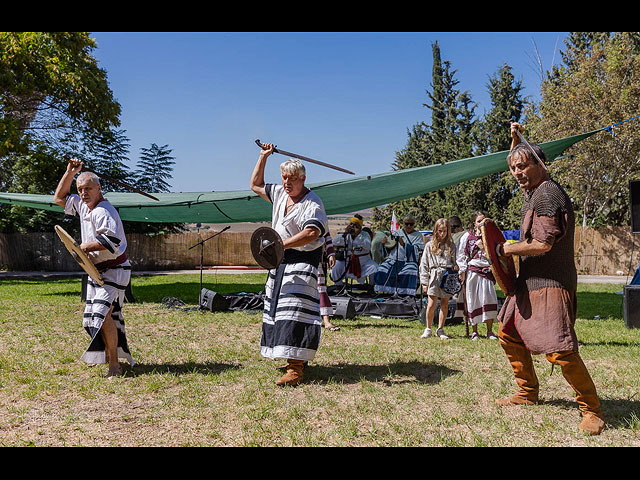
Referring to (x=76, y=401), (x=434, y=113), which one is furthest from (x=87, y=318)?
(x=434, y=113)

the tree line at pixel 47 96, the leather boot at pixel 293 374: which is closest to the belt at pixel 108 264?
the leather boot at pixel 293 374

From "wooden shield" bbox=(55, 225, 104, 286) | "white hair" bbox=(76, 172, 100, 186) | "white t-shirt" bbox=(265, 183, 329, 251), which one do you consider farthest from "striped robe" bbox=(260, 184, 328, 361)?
"white hair" bbox=(76, 172, 100, 186)

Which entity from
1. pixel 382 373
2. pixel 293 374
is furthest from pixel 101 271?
pixel 382 373

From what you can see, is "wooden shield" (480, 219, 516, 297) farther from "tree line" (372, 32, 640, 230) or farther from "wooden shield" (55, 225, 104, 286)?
"tree line" (372, 32, 640, 230)

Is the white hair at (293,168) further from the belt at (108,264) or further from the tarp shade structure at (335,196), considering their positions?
the tarp shade structure at (335,196)

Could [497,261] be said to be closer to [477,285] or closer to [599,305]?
[477,285]

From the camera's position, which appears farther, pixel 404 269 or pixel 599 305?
pixel 404 269

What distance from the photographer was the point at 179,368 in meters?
4.77

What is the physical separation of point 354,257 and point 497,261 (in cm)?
695

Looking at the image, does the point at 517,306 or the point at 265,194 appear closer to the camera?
the point at 517,306

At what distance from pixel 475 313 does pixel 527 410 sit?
111 inches

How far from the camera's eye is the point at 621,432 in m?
3.07

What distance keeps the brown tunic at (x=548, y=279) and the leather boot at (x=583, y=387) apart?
69mm
